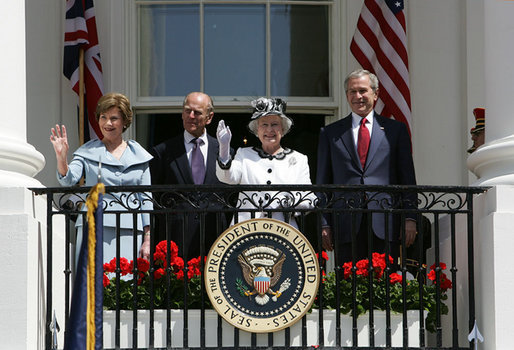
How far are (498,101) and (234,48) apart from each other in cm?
374

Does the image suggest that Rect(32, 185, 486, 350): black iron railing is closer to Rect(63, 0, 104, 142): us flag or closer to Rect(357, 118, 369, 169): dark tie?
Rect(357, 118, 369, 169): dark tie

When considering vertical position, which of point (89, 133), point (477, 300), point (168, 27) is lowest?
point (477, 300)

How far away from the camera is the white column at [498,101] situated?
9.48 metres

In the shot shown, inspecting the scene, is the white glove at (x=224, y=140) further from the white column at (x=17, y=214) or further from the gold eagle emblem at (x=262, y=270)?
the white column at (x=17, y=214)

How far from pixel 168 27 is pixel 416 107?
7.82 ft

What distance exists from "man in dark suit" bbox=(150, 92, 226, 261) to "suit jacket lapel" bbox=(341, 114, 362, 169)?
38.7 inches

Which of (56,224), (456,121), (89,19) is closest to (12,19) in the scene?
(56,224)

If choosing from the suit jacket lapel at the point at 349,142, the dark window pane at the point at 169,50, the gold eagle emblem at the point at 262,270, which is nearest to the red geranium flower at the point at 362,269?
the gold eagle emblem at the point at 262,270

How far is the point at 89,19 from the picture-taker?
40.8 feet

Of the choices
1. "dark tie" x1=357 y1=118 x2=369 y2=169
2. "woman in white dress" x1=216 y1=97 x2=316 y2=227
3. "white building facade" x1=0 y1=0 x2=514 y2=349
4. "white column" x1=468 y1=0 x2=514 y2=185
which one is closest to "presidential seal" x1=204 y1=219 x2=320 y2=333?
"woman in white dress" x1=216 y1=97 x2=316 y2=227

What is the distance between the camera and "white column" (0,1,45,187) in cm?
935

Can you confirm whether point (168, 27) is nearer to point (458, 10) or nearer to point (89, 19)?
point (89, 19)

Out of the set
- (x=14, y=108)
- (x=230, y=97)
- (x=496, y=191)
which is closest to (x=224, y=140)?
(x=14, y=108)

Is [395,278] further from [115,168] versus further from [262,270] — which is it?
[115,168]
